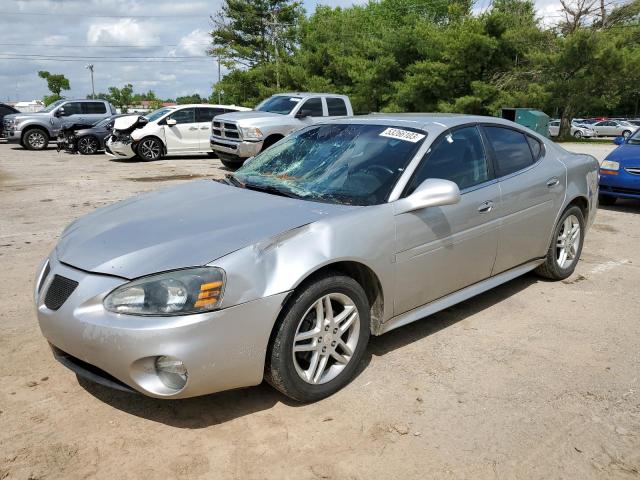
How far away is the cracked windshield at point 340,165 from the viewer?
140 inches

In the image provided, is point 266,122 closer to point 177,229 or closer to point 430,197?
point 430,197

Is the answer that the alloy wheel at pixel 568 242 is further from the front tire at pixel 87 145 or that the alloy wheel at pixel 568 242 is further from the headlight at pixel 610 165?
the front tire at pixel 87 145

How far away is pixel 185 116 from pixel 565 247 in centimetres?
1323

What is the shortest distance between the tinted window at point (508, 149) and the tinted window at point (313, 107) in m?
9.60

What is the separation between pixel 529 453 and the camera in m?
2.67

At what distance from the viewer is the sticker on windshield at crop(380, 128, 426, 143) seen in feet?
12.5

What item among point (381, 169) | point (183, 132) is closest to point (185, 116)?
point (183, 132)

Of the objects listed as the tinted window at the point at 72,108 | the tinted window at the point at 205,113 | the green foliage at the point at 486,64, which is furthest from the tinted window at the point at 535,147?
the green foliage at the point at 486,64

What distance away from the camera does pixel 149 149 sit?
53.1 ft

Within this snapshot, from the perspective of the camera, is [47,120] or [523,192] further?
[47,120]

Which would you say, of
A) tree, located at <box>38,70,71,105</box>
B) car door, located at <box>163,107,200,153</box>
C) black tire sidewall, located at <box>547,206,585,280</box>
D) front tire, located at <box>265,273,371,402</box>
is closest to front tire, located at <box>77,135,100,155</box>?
car door, located at <box>163,107,200,153</box>

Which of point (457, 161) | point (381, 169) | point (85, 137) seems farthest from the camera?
point (85, 137)

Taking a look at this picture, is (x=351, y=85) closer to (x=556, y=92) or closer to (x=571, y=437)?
(x=556, y=92)

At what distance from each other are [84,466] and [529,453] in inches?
80.6
